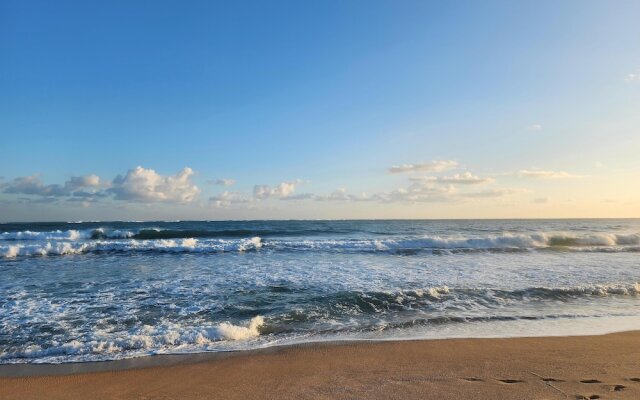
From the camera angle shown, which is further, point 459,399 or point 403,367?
point 403,367

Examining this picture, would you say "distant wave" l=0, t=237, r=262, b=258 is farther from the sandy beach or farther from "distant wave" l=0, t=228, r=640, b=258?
the sandy beach

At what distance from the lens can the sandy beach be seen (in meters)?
4.07

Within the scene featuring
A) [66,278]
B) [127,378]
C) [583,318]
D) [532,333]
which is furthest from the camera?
[66,278]

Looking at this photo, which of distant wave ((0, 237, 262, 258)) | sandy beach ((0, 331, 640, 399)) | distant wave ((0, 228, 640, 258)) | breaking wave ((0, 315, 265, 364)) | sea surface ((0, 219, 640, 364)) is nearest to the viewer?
→ sandy beach ((0, 331, 640, 399))

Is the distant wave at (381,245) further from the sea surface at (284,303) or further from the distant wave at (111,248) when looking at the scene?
the sea surface at (284,303)

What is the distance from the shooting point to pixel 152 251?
20109 millimetres

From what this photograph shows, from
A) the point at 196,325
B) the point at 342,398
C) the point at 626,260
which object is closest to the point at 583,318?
the point at 342,398

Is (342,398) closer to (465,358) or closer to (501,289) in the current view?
(465,358)

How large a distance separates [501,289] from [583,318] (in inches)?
94.6

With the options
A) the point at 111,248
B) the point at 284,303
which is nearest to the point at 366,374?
the point at 284,303

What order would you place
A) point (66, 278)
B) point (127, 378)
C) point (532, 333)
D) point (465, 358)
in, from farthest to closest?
point (66, 278) → point (532, 333) → point (465, 358) → point (127, 378)

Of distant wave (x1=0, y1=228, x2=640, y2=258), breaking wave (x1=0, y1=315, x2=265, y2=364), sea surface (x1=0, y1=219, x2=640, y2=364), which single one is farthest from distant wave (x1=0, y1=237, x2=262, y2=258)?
breaking wave (x1=0, y1=315, x2=265, y2=364)

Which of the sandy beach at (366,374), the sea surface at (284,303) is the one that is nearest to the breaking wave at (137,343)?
the sea surface at (284,303)

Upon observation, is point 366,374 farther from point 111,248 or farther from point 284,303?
point 111,248
